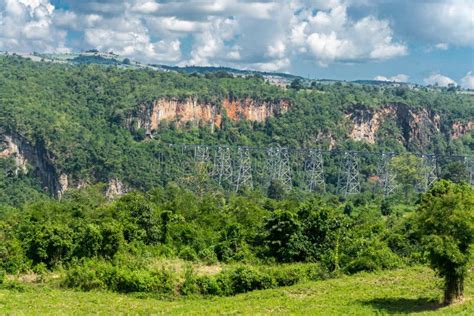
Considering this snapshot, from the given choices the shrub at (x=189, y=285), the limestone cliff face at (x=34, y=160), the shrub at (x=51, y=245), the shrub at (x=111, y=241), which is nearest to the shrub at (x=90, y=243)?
the shrub at (x=111, y=241)

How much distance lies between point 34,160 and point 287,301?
289ft

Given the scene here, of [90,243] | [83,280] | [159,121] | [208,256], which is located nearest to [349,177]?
[159,121]

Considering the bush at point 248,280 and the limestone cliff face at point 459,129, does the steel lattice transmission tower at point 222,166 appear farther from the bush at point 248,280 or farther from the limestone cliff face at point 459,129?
the bush at point 248,280

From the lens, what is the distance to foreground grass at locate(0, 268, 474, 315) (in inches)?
1021

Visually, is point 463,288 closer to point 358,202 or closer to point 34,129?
point 358,202

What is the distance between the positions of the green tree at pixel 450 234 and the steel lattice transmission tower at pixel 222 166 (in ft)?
234

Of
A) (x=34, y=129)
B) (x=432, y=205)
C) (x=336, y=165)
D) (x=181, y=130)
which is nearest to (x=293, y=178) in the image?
(x=336, y=165)

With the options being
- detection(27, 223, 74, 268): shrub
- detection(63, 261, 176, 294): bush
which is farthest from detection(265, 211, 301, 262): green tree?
detection(27, 223, 74, 268): shrub

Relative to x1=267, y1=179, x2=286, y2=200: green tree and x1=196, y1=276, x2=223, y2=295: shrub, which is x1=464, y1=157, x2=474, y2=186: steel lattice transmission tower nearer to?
x1=267, y1=179, x2=286, y2=200: green tree

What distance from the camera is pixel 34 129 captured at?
10619 cm

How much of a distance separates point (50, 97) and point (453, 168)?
238ft

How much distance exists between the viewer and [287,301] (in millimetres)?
28031

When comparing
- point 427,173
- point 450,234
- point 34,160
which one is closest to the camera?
point 450,234

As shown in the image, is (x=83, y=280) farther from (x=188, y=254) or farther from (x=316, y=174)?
(x=316, y=174)
